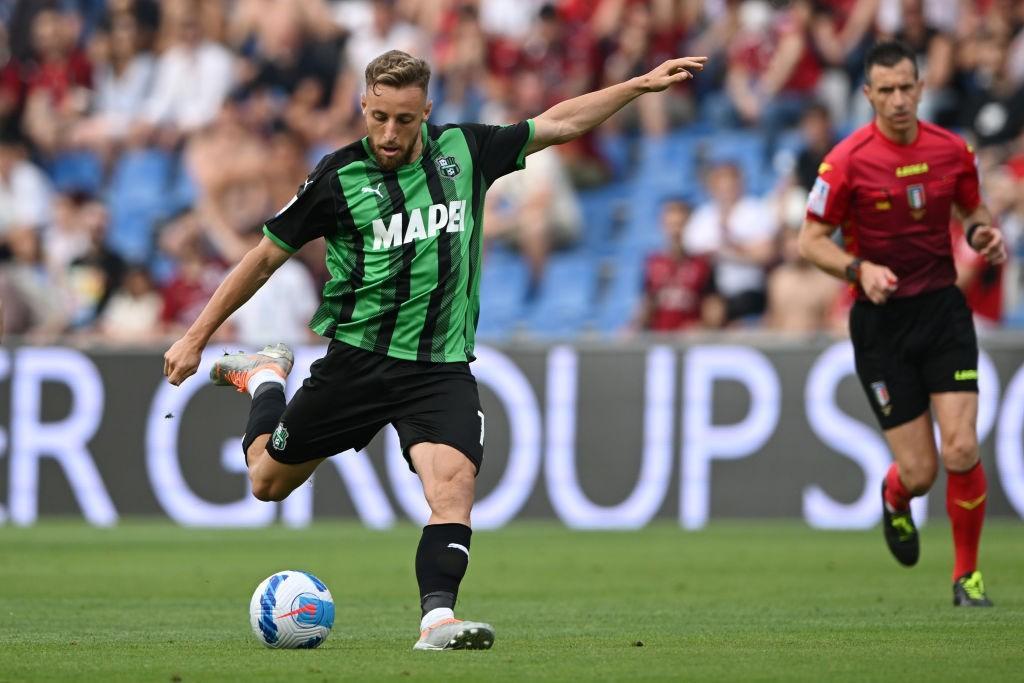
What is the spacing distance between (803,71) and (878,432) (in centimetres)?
482

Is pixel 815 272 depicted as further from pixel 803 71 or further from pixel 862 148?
pixel 862 148

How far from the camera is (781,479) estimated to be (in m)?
15.6

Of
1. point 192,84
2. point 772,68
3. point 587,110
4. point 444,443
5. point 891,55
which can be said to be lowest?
point 444,443

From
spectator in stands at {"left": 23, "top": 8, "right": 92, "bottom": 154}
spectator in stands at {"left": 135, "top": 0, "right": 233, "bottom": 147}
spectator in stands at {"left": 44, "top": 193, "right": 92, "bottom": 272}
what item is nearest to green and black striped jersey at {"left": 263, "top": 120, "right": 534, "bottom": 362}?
spectator in stands at {"left": 44, "top": 193, "right": 92, "bottom": 272}

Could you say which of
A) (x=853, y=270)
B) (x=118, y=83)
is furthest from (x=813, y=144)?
(x=118, y=83)

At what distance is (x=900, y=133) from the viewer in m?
9.48

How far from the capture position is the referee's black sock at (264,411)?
824 centimetres

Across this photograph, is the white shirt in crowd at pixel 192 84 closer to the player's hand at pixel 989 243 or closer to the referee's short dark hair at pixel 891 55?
the referee's short dark hair at pixel 891 55

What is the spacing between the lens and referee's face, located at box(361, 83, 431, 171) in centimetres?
725

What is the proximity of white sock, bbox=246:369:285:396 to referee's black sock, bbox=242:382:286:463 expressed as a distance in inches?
1.0

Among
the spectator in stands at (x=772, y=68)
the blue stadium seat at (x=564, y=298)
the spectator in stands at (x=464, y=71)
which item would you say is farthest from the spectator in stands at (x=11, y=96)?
the spectator in stands at (x=772, y=68)

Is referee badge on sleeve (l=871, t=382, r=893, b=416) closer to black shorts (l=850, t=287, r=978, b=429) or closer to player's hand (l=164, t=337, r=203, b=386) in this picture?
black shorts (l=850, t=287, r=978, b=429)

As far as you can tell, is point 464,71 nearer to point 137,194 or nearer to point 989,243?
point 137,194

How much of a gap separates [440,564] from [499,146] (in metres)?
1.89
